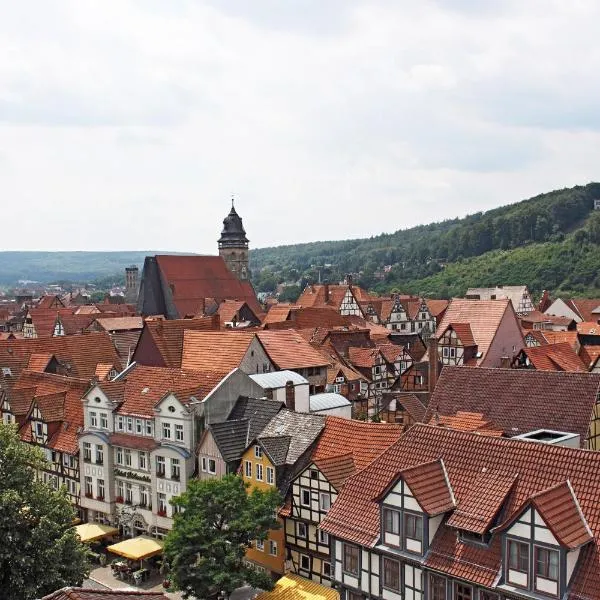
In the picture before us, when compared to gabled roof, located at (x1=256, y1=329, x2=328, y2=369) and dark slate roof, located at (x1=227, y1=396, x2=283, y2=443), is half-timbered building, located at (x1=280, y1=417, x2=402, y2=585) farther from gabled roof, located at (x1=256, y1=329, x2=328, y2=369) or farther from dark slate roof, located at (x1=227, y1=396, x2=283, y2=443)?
gabled roof, located at (x1=256, y1=329, x2=328, y2=369)

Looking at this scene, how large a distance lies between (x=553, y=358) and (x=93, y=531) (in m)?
36.7

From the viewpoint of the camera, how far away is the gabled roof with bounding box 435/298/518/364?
225 ft

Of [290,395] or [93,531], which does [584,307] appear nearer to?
[290,395]

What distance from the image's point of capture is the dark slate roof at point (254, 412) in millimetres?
42844

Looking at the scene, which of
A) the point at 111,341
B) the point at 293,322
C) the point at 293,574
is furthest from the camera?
the point at 293,322

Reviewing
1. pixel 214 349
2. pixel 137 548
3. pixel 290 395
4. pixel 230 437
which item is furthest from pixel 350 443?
pixel 214 349

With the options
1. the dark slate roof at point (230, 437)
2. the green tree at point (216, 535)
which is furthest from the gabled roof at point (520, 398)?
the green tree at point (216, 535)

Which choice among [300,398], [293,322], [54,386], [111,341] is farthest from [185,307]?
[300,398]

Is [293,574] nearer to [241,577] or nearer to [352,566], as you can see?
[241,577]

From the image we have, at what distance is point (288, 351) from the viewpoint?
194 feet

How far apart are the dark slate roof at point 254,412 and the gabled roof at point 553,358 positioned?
2521 cm

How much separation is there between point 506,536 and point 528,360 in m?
37.9

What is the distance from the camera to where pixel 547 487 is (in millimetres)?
25297

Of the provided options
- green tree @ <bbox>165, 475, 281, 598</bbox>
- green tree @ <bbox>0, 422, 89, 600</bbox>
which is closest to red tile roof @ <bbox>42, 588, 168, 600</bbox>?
green tree @ <bbox>165, 475, 281, 598</bbox>
